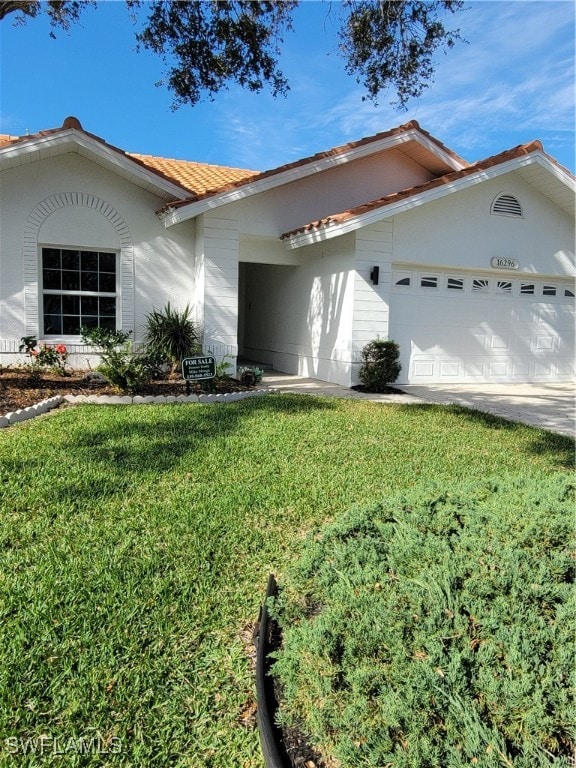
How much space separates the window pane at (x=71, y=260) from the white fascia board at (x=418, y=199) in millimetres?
4512

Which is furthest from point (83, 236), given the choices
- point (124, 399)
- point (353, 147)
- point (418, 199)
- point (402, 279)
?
point (418, 199)

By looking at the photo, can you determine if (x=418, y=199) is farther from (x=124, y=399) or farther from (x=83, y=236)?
(x=83, y=236)

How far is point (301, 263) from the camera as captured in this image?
40.1 ft

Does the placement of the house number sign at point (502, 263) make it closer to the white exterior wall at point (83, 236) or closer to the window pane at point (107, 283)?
the white exterior wall at point (83, 236)

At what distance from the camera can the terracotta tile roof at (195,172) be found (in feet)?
39.4

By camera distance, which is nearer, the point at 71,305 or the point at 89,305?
the point at 71,305

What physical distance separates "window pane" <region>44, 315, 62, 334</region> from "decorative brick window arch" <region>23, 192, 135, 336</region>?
259 millimetres

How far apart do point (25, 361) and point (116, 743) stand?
9737 millimetres

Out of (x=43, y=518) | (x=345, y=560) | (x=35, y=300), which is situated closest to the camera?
(x=345, y=560)

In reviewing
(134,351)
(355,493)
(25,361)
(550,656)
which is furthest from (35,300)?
(550,656)

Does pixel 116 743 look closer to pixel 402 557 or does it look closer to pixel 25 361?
pixel 402 557

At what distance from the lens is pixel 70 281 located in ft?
35.5

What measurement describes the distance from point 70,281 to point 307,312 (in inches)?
209

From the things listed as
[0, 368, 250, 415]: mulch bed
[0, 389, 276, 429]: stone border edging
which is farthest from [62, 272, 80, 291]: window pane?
[0, 389, 276, 429]: stone border edging
